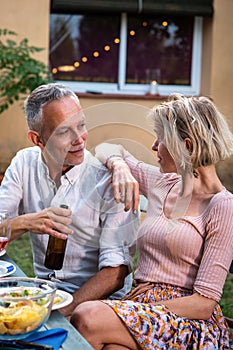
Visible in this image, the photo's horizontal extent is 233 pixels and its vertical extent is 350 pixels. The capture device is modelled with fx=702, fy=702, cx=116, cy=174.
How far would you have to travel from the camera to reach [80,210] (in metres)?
2.75

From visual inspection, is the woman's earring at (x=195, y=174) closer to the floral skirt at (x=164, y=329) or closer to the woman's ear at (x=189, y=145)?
the woman's ear at (x=189, y=145)

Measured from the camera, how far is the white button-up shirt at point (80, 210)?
104 inches

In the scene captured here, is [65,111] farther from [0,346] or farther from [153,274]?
[0,346]

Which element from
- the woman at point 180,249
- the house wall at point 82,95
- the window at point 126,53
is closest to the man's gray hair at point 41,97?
the woman at point 180,249

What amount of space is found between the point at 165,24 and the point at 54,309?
6.19 metres

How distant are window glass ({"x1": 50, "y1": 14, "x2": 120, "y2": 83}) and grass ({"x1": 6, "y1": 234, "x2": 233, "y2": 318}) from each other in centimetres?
213

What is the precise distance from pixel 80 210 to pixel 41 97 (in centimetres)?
47

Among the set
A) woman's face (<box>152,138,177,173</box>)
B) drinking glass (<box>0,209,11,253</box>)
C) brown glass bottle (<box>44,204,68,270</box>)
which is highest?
woman's face (<box>152,138,177,173</box>)

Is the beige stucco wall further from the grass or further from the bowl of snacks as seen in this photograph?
the bowl of snacks

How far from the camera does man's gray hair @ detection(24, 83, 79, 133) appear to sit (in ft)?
9.08

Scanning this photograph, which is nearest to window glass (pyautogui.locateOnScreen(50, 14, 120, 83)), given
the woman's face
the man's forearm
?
the man's forearm

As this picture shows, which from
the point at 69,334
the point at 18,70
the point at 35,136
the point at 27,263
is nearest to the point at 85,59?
the point at 18,70

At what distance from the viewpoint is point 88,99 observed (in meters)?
7.41

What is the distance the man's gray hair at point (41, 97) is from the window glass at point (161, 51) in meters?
5.01
